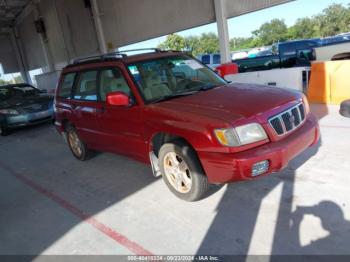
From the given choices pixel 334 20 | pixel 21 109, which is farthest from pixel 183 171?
pixel 334 20

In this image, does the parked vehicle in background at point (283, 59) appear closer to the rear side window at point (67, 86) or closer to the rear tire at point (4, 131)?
the rear side window at point (67, 86)

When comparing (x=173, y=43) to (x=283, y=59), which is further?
(x=173, y=43)

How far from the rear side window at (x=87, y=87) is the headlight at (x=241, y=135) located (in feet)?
7.93

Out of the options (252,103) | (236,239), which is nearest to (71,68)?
(252,103)

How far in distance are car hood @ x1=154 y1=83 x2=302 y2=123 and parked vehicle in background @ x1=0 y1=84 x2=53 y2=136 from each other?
283 inches

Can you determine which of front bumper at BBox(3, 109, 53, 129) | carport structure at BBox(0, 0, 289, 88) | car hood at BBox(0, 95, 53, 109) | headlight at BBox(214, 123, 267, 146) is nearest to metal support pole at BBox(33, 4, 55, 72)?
carport structure at BBox(0, 0, 289, 88)

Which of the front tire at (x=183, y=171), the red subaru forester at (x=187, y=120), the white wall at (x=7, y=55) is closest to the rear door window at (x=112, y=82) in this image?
the red subaru forester at (x=187, y=120)

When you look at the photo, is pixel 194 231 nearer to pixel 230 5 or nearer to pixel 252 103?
pixel 252 103

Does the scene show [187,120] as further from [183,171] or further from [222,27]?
[222,27]

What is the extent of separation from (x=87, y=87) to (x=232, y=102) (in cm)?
255

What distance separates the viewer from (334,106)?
22.6ft

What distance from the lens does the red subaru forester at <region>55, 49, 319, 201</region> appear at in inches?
125

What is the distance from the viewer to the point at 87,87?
509 cm

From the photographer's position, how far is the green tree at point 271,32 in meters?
66.0
